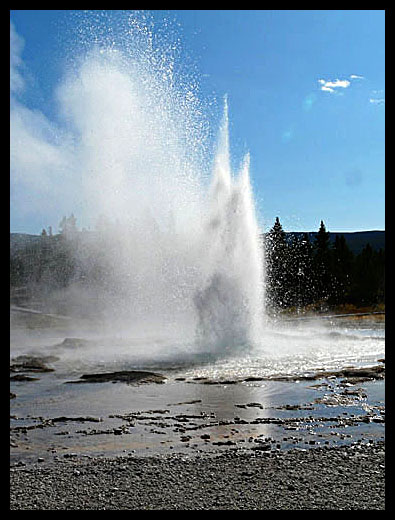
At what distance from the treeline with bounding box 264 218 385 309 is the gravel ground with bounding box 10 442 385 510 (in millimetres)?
41615

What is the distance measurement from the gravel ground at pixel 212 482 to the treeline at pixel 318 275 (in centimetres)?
4162

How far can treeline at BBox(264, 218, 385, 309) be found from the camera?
51.4m

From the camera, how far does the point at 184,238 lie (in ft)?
98.6

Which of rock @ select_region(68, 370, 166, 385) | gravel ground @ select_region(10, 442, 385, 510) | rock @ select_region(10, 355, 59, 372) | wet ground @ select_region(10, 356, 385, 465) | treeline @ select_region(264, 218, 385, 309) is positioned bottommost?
→ rock @ select_region(10, 355, 59, 372)

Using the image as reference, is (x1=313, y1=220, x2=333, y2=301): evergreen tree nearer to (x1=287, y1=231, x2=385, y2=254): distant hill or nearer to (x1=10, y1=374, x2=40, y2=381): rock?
(x1=10, y1=374, x2=40, y2=381): rock

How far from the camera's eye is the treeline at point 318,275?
51.4 m

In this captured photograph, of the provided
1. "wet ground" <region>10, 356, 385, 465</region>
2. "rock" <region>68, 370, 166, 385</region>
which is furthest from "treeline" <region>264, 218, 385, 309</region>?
"wet ground" <region>10, 356, 385, 465</region>

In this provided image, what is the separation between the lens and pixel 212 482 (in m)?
6.91

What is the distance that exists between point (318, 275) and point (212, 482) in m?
48.8

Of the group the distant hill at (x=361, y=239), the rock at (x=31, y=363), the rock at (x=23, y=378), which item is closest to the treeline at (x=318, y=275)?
the rock at (x=31, y=363)

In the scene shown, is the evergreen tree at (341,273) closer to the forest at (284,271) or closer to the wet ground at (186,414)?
the forest at (284,271)

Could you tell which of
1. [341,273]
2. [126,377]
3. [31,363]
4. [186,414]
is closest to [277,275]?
[341,273]
